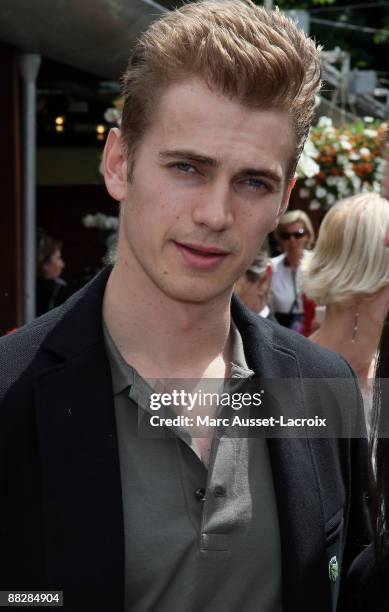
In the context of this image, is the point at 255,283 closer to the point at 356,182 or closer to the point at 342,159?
the point at 342,159

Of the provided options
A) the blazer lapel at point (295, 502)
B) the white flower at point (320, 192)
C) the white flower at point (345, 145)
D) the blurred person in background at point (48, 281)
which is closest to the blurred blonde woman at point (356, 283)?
the blazer lapel at point (295, 502)

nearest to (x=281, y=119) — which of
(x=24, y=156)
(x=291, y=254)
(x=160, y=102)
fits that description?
(x=160, y=102)

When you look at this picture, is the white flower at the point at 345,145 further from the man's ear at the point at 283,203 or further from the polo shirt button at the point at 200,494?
the polo shirt button at the point at 200,494

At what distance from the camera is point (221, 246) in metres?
2.07

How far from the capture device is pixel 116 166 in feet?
7.25

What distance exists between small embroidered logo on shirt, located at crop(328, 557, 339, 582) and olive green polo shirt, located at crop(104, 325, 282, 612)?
178mm

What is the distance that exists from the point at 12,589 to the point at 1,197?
→ 18.2 feet

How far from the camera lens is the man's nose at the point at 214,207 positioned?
2.03m

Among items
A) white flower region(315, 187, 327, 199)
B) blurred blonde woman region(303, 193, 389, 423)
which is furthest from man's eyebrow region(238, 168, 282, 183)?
white flower region(315, 187, 327, 199)

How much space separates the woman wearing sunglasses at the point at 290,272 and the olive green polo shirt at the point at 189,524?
16.0ft

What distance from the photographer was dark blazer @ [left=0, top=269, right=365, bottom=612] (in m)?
1.92

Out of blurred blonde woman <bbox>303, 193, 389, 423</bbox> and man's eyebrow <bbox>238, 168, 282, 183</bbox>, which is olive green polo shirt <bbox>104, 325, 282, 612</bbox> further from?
blurred blonde woman <bbox>303, 193, 389, 423</bbox>

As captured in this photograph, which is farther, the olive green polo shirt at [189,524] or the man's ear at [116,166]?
the man's ear at [116,166]

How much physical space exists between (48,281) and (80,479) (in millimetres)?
6861
